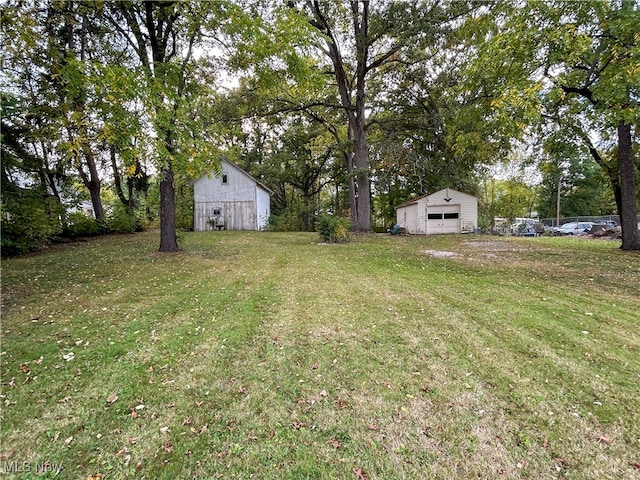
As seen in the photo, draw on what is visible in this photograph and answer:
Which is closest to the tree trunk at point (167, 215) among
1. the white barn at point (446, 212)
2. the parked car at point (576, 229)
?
the white barn at point (446, 212)

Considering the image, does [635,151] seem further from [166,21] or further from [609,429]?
[166,21]

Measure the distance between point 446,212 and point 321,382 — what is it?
755 inches

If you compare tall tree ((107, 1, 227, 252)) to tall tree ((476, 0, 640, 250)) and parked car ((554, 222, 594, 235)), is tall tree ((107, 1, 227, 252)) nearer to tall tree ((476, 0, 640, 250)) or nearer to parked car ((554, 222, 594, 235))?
tall tree ((476, 0, 640, 250))

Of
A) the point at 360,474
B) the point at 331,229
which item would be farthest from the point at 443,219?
the point at 360,474

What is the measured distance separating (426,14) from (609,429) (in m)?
14.7

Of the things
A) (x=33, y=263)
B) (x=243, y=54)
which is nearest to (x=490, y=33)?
(x=243, y=54)

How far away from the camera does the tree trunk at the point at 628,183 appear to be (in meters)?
9.68

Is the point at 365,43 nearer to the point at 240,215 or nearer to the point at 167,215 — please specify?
the point at 167,215

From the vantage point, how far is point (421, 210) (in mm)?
20094

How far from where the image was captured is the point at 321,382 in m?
2.94

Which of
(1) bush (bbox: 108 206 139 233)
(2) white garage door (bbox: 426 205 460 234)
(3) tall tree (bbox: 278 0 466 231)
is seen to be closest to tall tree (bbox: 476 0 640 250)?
(3) tall tree (bbox: 278 0 466 231)

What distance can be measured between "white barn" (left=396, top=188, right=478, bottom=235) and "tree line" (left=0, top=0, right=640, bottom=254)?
1.43m

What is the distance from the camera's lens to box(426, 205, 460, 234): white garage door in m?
19.9

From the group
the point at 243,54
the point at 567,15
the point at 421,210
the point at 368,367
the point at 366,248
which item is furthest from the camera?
the point at 421,210
